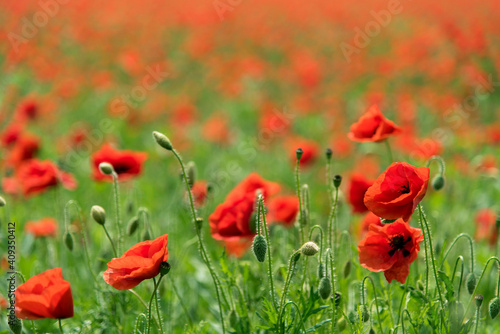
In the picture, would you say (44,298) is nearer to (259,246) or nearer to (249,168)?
(259,246)

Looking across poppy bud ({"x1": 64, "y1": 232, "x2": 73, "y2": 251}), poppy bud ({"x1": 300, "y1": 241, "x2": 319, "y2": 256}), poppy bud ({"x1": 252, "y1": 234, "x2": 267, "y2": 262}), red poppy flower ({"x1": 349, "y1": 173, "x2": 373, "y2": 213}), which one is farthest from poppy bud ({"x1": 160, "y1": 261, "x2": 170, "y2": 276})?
red poppy flower ({"x1": 349, "y1": 173, "x2": 373, "y2": 213})

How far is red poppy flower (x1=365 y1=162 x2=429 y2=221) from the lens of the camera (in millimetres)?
1341

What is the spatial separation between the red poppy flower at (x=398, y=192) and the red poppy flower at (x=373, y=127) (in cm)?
42

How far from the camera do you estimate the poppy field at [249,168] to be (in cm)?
156

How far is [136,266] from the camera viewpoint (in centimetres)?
140

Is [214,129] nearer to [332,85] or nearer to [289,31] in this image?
[332,85]

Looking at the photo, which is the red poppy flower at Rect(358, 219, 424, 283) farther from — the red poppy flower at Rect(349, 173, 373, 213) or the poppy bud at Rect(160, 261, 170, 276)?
the red poppy flower at Rect(349, 173, 373, 213)

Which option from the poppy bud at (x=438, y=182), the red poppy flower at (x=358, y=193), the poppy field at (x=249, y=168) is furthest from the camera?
the red poppy flower at (x=358, y=193)

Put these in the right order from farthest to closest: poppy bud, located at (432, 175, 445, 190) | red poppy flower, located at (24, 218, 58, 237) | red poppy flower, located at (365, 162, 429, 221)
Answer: red poppy flower, located at (24, 218, 58, 237), poppy bud, located at (432, 175, 445, 190), red poppy flower, located at (365, 162, 429, 221)

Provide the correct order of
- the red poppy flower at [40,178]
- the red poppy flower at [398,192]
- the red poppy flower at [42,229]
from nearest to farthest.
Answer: the red poppy flower at [398,192] < the red poppy flower at [40,178] < the red poppy flower at [42,229]

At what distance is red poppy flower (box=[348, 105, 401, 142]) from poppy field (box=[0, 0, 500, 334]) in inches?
0.4

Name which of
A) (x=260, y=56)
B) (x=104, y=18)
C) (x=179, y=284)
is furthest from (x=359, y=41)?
(x=179, y=284)

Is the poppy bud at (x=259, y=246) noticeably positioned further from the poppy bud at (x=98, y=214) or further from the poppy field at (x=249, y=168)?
the poppy bud at (x=98, y=214)

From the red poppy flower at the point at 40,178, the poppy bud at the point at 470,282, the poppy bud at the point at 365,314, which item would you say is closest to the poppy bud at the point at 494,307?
the poppy bud at the point at 470,282
